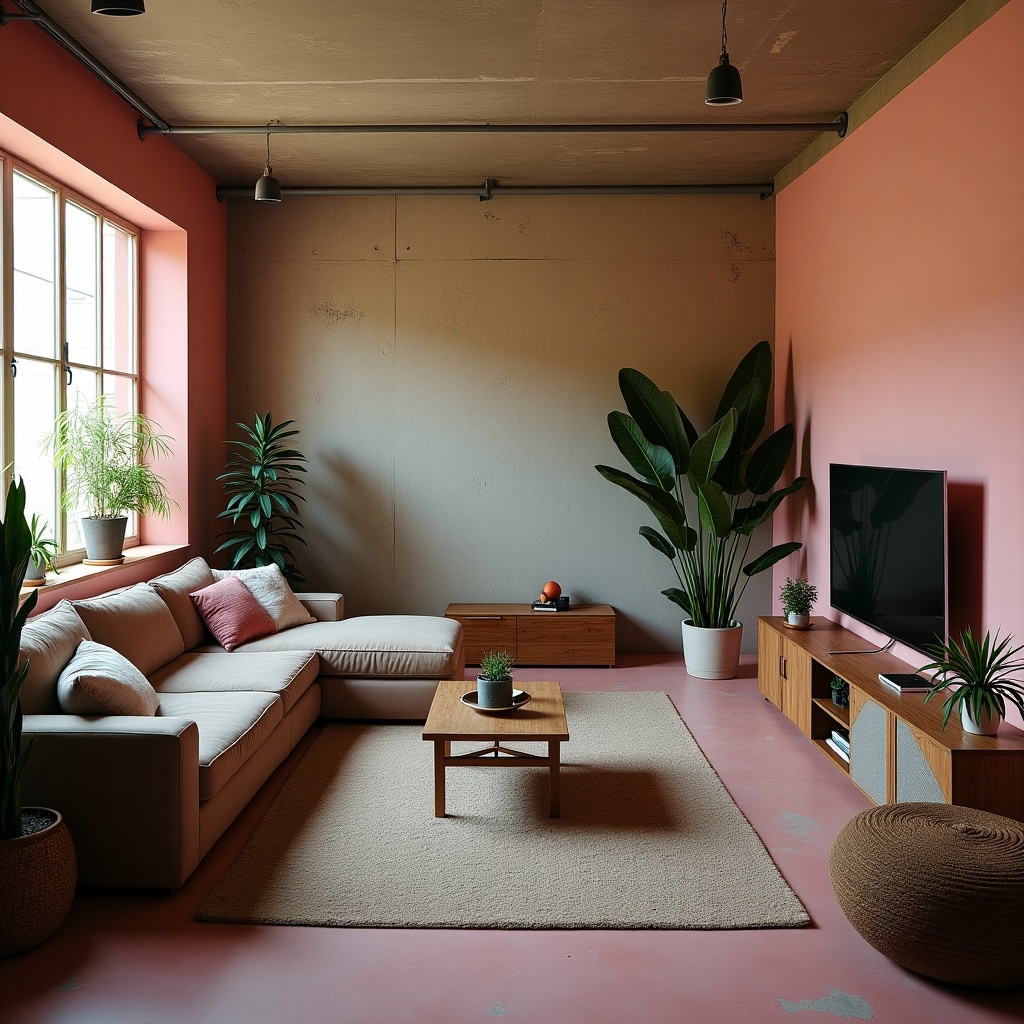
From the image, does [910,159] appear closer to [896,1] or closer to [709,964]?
[896,1]

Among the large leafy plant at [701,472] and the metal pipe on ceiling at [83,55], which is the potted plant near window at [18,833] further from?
the large leafy plant at [701,472]

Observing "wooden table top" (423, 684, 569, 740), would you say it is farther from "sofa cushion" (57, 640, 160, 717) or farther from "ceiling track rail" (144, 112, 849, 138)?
"ceiling track rail" (144, 112, 849, 138)

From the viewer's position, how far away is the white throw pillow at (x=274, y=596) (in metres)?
5.29

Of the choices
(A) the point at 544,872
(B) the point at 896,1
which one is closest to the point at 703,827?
(A) the point at 544,872

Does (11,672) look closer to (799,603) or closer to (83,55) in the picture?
(83,55)

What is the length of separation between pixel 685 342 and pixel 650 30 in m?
2.77

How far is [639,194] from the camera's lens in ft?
21.4

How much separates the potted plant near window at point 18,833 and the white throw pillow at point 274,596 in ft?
8.02

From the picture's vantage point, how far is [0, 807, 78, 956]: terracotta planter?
2588 millimetres

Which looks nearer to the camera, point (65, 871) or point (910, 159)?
point (65, 871)

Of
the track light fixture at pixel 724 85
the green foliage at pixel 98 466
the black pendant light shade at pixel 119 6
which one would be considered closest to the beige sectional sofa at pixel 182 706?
the green foliage at pixel 98 466

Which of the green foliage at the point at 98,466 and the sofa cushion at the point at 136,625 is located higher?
the green foliage at the point at 98,466

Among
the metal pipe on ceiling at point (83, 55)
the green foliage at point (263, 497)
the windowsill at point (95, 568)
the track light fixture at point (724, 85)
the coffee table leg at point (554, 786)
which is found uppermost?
the metal pipe on ceiling at point (83, 55)

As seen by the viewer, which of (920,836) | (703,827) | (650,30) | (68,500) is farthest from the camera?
(68,500)
